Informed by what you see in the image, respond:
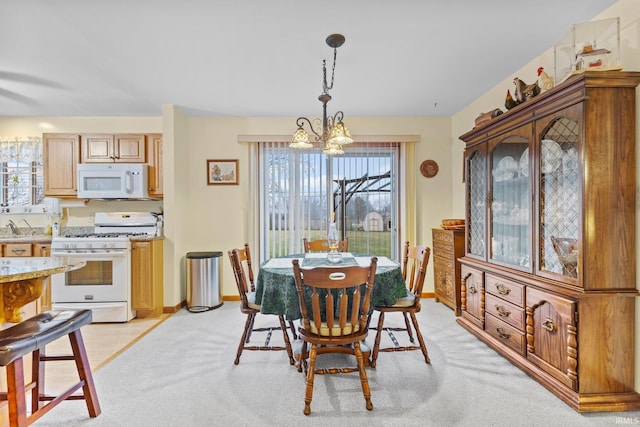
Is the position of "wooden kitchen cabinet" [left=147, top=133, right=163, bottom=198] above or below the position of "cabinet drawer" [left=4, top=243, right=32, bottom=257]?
above

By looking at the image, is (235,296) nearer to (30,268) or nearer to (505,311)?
(30,268)

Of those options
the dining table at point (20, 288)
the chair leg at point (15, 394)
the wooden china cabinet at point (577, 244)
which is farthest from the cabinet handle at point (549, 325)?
the chair leg at point (15, 394)

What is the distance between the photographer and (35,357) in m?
1.79

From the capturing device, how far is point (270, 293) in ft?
7.40

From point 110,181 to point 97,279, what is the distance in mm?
1192

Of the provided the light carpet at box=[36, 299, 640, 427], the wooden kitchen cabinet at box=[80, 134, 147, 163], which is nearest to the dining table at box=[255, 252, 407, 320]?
the light carpet at box=[36, 299, 640, 427]

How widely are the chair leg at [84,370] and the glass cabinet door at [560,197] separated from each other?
294cm

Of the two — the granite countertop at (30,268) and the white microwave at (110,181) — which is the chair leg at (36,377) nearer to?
the granite countertop at (30,268)

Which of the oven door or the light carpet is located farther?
the oven door

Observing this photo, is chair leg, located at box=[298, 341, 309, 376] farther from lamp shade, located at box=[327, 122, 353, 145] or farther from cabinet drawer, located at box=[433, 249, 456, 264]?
cabinet drawer, located at box=[433, 249, 456, 264]

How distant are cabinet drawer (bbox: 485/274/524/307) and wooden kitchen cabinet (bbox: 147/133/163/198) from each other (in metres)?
3.84

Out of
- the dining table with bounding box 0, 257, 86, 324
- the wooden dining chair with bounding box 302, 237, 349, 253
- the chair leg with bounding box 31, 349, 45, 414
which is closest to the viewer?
the dining table with bounding box 0, 257, 86, 324

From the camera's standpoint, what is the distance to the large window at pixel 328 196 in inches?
173

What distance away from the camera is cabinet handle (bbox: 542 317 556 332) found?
205 cm
